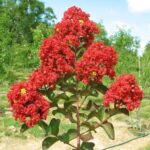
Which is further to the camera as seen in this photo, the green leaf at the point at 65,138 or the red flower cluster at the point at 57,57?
the green leaf at the point at 65,138

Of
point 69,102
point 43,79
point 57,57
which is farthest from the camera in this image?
point 69,102

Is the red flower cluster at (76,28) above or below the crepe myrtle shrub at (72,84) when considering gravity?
above

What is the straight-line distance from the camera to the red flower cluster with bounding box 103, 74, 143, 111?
377cm

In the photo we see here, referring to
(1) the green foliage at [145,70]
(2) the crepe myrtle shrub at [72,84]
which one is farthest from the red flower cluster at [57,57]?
(1) the green foliage at [145,70]

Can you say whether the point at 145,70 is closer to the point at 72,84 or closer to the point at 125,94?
the point at 72,84

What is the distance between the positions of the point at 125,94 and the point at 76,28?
0.90 metres

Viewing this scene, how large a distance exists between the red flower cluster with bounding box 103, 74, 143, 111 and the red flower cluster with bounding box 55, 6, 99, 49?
0.66 metres

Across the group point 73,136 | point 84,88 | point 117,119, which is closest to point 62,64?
point 84,88

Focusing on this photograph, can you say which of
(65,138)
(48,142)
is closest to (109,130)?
(65,138)

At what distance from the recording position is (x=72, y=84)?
427cm

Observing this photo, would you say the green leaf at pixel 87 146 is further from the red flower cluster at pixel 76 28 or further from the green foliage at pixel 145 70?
the green foliage at pixel 145 70

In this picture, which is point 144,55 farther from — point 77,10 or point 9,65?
point 77,10

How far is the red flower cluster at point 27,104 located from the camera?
12.2 ft

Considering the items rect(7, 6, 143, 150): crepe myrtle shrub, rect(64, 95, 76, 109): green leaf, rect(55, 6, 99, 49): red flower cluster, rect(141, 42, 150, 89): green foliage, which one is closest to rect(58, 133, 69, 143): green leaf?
rect(7, 6, 143, 150): crepe myrtle shrub
